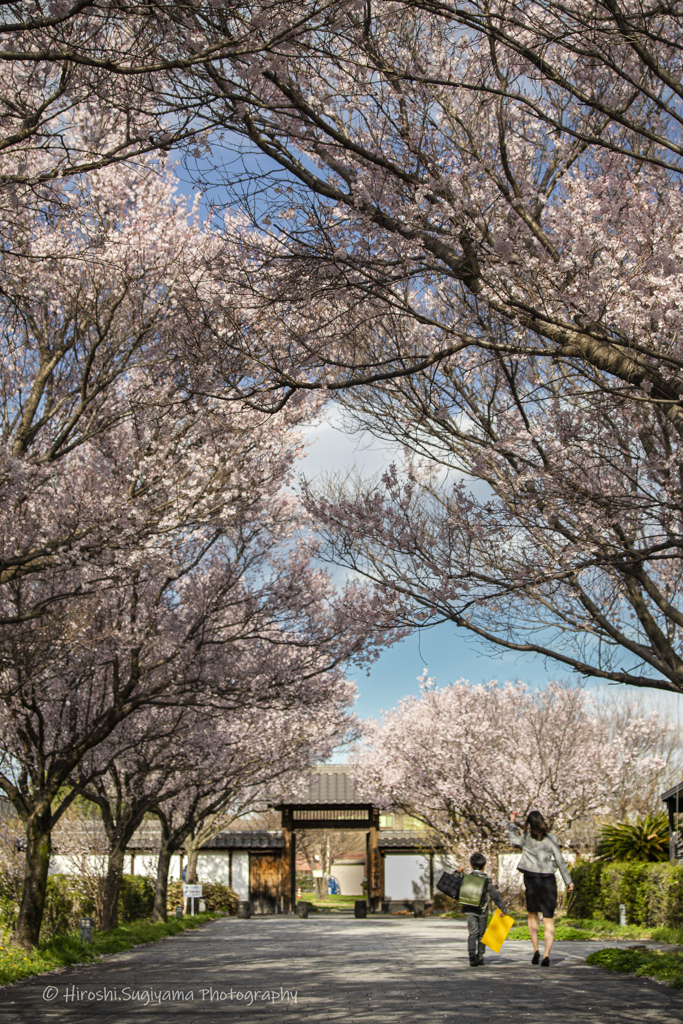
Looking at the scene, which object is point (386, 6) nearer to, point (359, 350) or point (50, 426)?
point (359, 350)

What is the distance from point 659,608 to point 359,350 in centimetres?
416

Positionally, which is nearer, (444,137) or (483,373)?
(444,137)

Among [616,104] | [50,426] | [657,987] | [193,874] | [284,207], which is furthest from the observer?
[193,874]

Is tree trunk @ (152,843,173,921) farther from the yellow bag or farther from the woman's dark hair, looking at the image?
the woman's dark hair

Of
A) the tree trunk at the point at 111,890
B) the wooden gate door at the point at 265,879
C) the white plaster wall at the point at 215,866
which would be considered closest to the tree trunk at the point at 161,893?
the tree trunk at the point at 111,890

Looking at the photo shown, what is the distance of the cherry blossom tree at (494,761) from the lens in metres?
27.1

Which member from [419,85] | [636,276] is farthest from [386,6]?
[636,276]

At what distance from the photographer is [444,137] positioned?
22.9 ft

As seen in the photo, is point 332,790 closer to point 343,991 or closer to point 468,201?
point 343,991

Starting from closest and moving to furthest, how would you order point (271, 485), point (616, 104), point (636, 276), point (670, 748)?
point (636, 276), point (616, 104), point (271, 485), point (670, 748)

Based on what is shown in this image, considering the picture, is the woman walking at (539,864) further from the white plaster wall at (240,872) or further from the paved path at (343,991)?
the white plaster wall at (240,872)

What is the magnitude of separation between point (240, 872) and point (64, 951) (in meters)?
29.9

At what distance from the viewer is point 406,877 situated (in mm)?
44031

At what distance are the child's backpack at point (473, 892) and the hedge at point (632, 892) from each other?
6524mm
